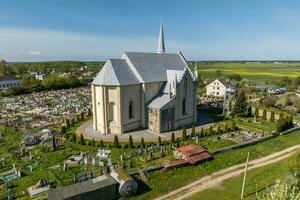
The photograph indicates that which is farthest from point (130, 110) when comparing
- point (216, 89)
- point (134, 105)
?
point (216, 89)

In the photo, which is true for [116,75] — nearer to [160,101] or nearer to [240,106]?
[160,101]

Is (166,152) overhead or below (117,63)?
below

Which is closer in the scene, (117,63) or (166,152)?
(166,152)

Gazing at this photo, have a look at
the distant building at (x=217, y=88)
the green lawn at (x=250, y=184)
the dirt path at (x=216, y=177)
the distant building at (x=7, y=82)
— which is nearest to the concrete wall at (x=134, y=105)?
the dirt path at (x=216, y=177)

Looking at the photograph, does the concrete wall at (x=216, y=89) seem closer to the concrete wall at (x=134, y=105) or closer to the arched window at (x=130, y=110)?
the concrete wall at (x=134, y=105)

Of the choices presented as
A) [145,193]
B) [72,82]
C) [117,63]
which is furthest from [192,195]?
[72,82]

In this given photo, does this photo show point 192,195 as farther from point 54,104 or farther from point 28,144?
point 54,104

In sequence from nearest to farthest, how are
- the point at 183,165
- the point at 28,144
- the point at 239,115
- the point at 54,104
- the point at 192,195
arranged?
the point at 192,195
the point at 183,165
the point at 28,144
the point at 239,115
the point at 54,104
